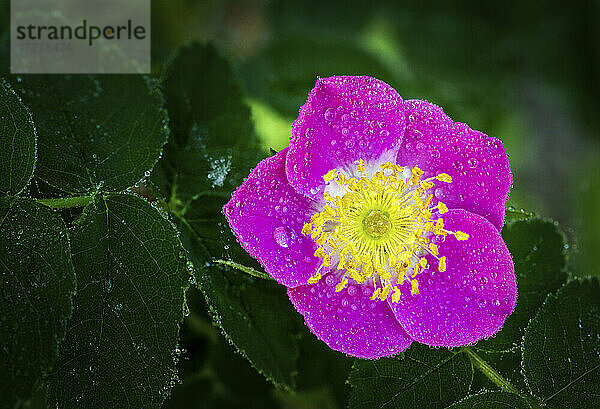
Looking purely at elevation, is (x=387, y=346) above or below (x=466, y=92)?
above

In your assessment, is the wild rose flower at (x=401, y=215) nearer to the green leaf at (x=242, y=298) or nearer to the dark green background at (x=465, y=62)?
the green leaf at (x=242, y=298)

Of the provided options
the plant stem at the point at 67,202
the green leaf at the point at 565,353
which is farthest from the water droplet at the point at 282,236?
the green leaf at the point at 565,353

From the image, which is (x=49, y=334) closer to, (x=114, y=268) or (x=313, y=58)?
(x=114, y=268)

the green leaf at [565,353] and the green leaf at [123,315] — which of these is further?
the green leaf at [565,353]

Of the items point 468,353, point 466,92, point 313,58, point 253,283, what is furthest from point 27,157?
point 466,92

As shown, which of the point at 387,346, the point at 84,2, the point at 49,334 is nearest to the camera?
the point at 49,334

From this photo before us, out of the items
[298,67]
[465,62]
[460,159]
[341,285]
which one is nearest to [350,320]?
[341,285]
